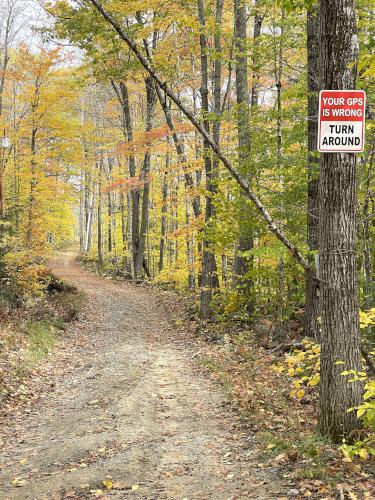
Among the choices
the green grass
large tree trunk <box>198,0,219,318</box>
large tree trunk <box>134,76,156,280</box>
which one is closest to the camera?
the green grass

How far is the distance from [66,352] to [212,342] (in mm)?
3527

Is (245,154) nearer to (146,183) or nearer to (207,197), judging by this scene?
(207,197)

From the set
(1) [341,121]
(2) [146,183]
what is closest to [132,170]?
(2) [146,183]

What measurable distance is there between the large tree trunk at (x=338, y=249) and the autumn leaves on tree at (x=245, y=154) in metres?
0.01

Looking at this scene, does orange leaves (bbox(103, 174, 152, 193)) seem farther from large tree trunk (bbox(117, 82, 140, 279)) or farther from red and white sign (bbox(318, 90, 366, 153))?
red and white sign (bbox(318, 90, 366, 153))

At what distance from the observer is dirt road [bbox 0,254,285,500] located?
15.0 ft

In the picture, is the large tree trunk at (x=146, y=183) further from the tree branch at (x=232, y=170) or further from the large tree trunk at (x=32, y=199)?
the tree branch at (x=232, y=170)

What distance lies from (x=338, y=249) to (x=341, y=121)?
119 cm

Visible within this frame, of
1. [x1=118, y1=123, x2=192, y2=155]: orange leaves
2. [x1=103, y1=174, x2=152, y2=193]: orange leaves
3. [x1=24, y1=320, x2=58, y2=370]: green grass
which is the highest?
[x1=118, y1=123, x2=192, y2=155]: orange leaves

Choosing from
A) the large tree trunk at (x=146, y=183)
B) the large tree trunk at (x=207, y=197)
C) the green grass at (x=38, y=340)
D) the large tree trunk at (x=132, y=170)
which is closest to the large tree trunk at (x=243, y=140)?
the large tree trunk at (x=207, y=197)

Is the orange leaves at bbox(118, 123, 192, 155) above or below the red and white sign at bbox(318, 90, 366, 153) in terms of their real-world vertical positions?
above

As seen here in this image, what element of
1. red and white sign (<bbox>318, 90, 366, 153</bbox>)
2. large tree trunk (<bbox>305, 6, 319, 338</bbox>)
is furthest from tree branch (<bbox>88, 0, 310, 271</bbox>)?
large tree trunk (<bbox>305, 6, 319, 338</bbox>)

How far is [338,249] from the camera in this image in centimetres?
447

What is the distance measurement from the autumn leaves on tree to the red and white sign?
109 millimetres
